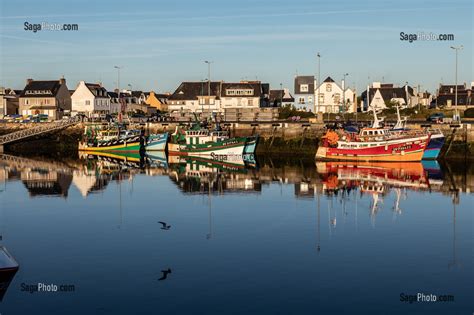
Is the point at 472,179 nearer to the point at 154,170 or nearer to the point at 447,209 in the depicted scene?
the point at 447,209

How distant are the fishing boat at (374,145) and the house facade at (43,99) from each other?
57.7 meters

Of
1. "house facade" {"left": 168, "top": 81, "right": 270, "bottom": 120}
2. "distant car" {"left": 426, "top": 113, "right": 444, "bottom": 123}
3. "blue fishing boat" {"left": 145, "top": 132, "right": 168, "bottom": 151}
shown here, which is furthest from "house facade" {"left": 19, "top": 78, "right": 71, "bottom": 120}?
"distant car" {"left": 426, "top": 113, "right": 444, "bottom": 123}

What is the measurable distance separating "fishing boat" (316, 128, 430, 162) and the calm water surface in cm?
994

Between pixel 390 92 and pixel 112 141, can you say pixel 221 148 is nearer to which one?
pixel 112 141

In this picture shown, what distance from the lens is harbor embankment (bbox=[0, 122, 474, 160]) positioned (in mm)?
74125

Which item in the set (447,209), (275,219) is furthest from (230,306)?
(447,209)

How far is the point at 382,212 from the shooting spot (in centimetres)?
4116

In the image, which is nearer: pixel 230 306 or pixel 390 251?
Result: pixel 230 306

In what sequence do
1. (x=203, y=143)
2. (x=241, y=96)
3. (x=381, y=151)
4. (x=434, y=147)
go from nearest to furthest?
(x=381, y=151)
(x=434, y=147)
(x=203, y=143)
(x=241, y=96)

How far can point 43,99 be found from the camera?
121 meters

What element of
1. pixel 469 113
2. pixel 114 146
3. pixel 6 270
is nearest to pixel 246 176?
pixel 114 146

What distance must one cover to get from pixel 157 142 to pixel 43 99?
40.7 meters

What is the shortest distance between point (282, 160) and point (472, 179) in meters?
23.4

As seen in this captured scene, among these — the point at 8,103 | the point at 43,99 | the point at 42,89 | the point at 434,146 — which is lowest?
the point at 434,146
